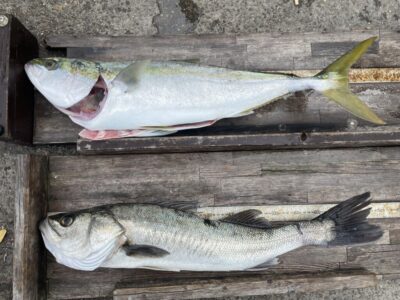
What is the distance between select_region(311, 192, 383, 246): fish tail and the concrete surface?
2.49 ft

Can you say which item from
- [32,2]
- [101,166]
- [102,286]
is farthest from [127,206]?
[32,2]

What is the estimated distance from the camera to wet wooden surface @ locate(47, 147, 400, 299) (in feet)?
9.12

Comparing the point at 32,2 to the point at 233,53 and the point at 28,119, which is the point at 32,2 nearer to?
the point at 28,119

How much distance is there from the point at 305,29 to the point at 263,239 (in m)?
1.67

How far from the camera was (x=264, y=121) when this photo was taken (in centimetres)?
291

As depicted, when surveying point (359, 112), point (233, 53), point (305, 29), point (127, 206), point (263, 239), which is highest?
point (305, 29)

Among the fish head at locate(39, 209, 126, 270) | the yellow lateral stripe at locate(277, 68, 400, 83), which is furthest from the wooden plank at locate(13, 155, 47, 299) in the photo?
the yellow lateral stripe at locate(277, 68, 400, 83)

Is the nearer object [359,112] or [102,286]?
[359,112]

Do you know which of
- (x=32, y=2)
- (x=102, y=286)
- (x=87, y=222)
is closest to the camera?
(x=87, y=222)

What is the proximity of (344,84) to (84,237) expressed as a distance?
1741mm

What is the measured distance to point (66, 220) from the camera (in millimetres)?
2500

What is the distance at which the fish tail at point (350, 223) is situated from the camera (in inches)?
104

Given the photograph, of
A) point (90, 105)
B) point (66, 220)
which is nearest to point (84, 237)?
point (66, 220)

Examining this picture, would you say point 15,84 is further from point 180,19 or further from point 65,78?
point 180,19
